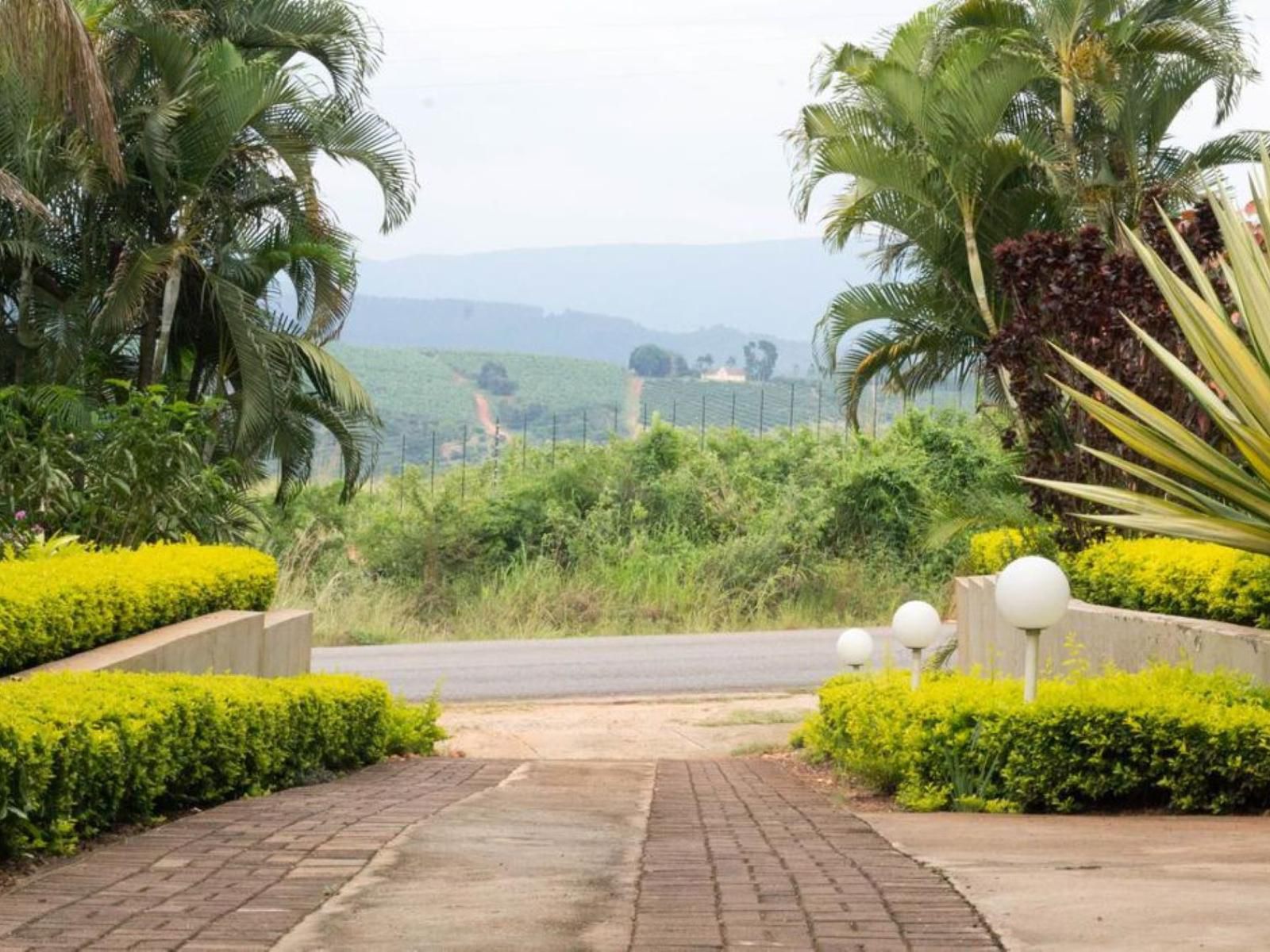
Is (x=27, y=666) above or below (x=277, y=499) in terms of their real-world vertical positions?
below

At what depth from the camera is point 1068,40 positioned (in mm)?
19031

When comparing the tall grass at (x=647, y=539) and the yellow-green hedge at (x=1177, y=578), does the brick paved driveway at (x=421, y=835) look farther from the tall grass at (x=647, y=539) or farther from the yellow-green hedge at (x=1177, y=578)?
the tall grass at (x=647, y=539)

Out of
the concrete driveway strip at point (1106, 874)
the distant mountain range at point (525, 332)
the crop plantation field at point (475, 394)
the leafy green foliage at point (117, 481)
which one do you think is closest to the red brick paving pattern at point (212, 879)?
the concrete driveway strip at point (1106, 874)

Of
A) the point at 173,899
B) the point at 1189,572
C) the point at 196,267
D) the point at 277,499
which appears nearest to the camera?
the point at 173,899

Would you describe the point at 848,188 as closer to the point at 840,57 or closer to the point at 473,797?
the point at 840,57

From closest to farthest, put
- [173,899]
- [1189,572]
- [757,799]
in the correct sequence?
[173,899]
[757,799]
[1189,572]

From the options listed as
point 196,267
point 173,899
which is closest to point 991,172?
point 196,267

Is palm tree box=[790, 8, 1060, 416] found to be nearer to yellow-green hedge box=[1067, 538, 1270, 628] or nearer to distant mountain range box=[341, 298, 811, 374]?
yellow-green hedge box=[1067, 538, 1270, 628]

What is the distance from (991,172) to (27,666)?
13.2 m

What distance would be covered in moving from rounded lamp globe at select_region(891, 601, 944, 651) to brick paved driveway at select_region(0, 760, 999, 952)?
218 cm

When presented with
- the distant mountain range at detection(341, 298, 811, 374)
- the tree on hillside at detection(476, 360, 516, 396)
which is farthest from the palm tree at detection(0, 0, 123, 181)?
the distant mountain range at detection(341, 298, 811, 374)

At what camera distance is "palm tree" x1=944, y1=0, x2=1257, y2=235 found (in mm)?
19188

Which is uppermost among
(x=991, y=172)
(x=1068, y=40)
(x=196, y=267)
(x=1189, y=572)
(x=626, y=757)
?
(x=1068, y=40)

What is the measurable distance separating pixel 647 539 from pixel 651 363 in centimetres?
5670
